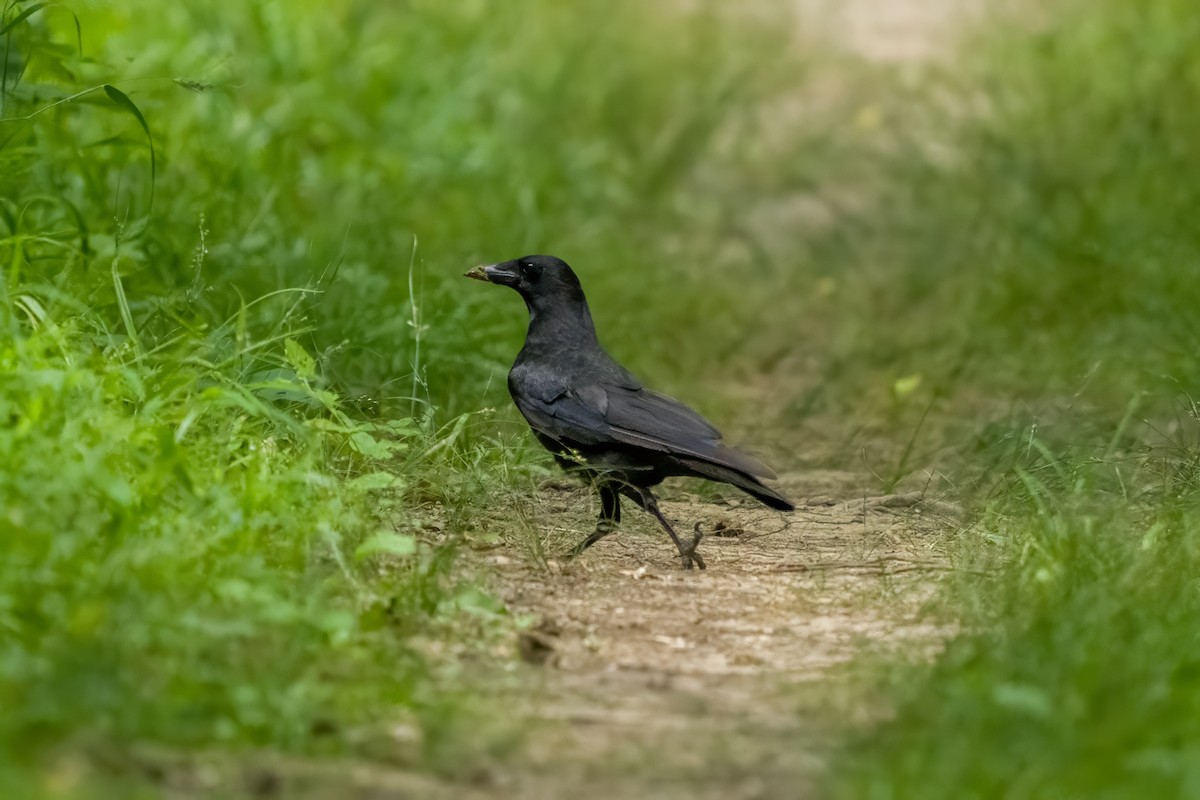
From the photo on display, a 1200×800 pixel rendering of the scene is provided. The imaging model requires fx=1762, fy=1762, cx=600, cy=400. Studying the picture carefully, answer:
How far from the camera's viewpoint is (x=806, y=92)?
11.6 metres

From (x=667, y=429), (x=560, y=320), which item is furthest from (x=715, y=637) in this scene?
(x=560, y=320)

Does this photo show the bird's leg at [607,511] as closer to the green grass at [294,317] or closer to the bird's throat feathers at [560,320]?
the green grass at [294,317]

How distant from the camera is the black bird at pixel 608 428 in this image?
5.22 m

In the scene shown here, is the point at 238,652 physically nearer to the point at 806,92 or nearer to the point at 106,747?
the point at 106,747

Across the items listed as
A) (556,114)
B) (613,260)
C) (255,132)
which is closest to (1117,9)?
(556,114)

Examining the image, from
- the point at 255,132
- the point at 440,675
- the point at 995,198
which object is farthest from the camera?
the point at 995,198

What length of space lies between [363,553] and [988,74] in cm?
757

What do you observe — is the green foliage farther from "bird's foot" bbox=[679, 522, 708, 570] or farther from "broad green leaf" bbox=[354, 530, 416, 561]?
"broad green leaf" bbox=[354, 530, 416, 561]

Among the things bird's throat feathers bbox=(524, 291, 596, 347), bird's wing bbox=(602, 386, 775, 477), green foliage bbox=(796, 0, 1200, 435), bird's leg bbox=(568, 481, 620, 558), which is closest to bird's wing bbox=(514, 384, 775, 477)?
bird's wing bbox=(602, 386, 775, 477)

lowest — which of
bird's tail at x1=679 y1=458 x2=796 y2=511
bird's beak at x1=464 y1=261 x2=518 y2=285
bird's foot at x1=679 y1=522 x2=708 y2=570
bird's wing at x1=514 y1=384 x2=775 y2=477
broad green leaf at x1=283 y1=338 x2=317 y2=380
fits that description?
A: bird's foot at x1=679 y1=522 x2=708 y2=570

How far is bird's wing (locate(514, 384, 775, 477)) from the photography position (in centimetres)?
523

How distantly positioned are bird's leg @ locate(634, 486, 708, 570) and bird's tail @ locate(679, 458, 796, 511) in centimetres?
18

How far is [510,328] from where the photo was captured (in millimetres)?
7254

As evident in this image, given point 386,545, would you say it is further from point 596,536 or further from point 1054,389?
point 1054,389
